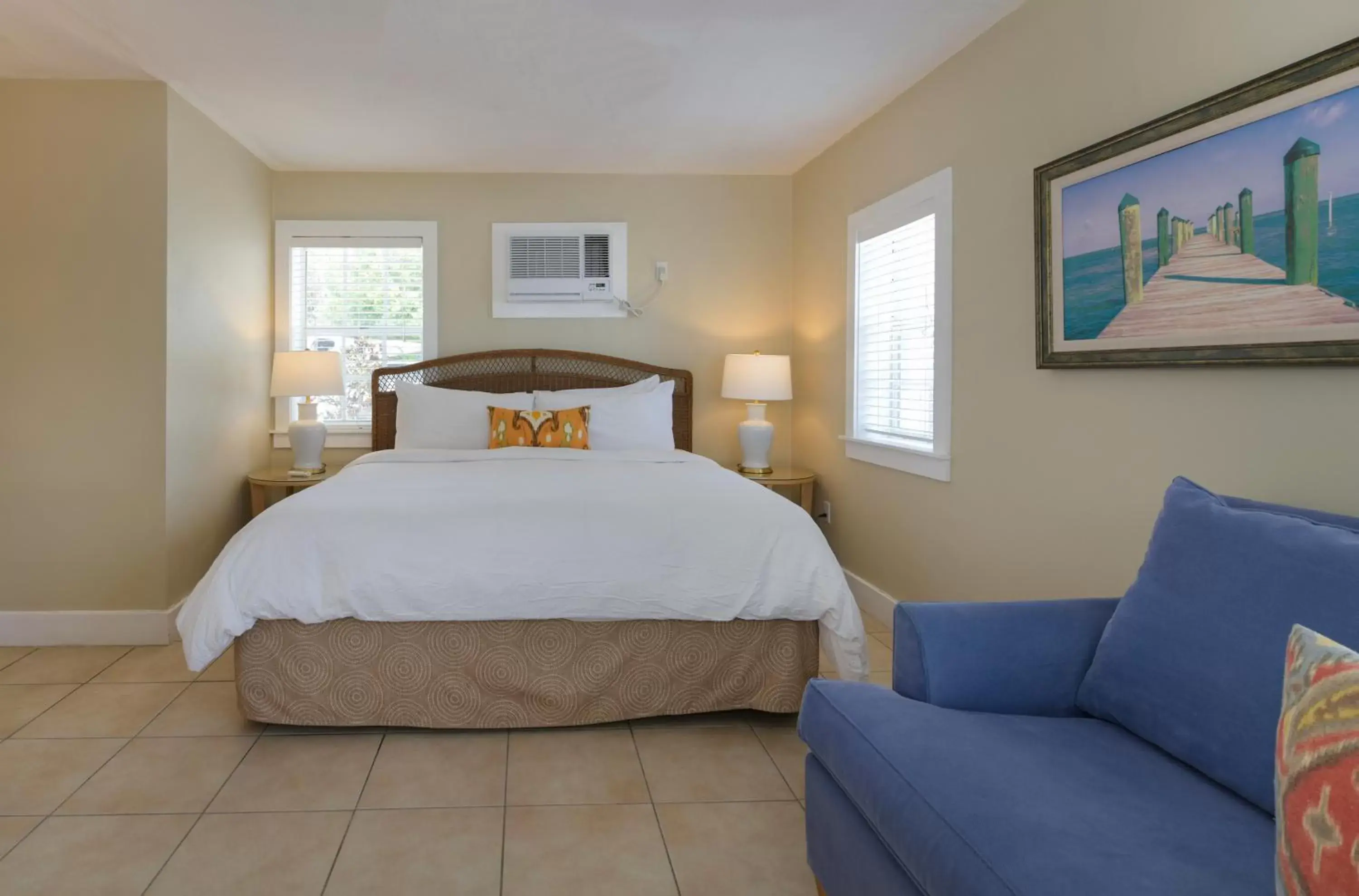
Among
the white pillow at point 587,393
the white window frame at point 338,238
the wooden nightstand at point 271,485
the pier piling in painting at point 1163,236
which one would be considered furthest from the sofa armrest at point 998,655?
the white window frame at point 338,238

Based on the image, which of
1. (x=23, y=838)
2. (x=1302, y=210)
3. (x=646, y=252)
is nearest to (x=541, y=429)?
(x=646, y=252)

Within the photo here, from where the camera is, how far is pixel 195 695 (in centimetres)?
307

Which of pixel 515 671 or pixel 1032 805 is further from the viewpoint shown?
pixel 515 671

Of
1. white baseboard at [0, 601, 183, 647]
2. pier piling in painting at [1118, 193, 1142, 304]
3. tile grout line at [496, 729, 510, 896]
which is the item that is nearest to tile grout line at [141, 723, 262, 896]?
tile grout line at [496, 729, 510, 896]

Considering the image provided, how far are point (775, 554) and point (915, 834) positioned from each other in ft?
4.64

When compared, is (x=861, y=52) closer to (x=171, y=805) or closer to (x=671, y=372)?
(x=671, y=372)

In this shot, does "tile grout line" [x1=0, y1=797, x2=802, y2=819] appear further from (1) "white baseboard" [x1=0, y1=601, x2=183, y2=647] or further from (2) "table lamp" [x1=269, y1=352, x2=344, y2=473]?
(2) "table lamp" [x1=269, y1=352, x2=344, y2=473]

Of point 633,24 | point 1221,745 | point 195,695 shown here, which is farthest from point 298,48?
point 1221,745

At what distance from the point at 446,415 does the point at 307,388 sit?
789 mm

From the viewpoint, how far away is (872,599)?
4.16m

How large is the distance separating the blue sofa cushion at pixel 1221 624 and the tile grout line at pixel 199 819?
82.4 inches

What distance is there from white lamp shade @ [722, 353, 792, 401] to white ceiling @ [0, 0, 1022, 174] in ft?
3.73

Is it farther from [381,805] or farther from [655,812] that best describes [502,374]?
[655,812]

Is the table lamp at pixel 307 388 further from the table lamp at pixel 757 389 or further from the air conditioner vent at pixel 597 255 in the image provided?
the table lamp at pixel 757 389
